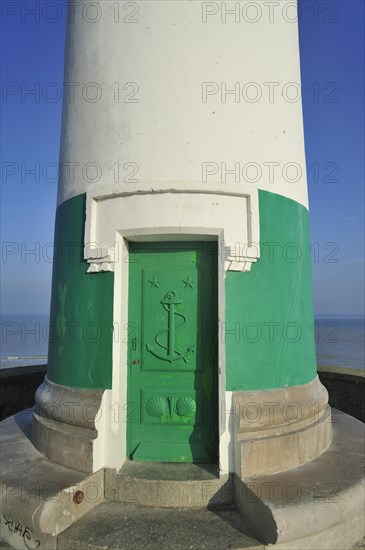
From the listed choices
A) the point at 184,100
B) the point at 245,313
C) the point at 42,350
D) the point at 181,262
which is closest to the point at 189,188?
the point at 181,262

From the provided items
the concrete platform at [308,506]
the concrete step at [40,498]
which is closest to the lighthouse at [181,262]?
the concrete step at [40,498]

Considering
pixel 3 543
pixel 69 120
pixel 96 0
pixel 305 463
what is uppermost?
pixel 96 0

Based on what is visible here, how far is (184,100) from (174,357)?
107 inches

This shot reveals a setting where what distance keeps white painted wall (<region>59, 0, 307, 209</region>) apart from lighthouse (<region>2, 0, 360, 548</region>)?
2cm

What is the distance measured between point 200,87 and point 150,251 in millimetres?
1826

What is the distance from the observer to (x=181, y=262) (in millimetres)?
4340

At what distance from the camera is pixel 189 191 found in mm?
4078

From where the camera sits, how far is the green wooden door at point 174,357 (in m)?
4.20

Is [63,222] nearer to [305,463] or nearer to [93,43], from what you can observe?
[93,43]

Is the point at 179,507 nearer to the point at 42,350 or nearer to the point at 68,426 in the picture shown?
the point at 68,426

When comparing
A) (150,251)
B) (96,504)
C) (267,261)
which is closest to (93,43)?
(150,251)

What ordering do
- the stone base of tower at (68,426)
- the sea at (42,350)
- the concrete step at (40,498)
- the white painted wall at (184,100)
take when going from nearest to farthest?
the concrete step at (40,498) → the stone base of tower at (68,426) → the white painted wall at (184,100) → the sea at (42,350)

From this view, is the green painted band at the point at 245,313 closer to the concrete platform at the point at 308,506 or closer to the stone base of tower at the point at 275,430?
the stone base of tower at the point at 275,430

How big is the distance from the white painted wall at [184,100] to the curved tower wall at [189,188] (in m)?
0.01
